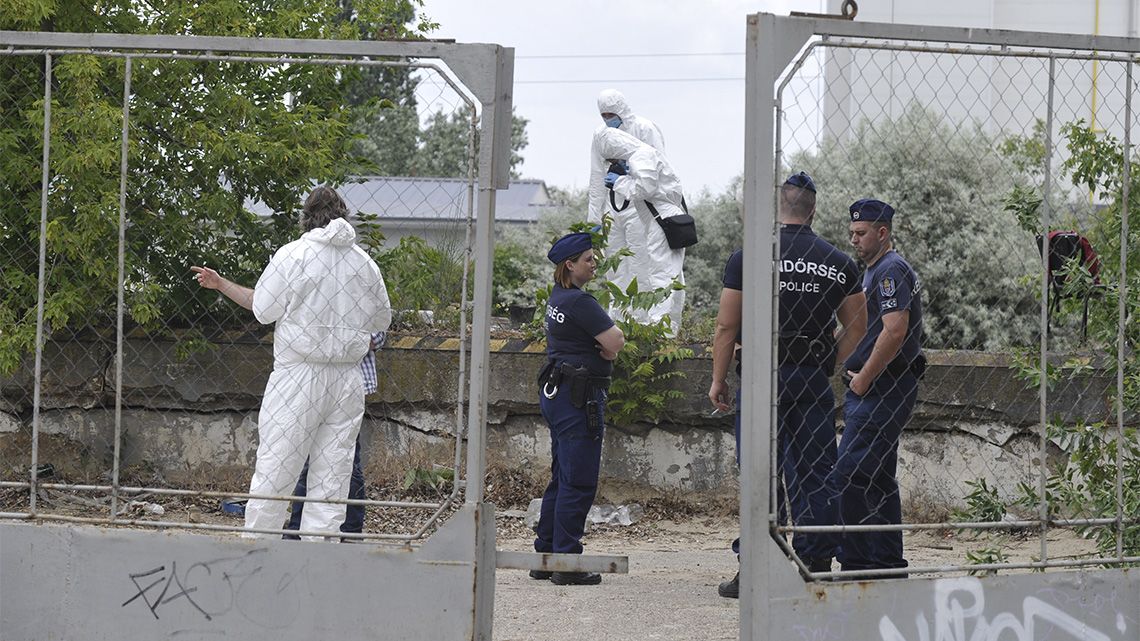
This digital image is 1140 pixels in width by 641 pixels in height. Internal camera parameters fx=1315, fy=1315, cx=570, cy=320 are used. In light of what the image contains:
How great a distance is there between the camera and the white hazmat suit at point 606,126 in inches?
363

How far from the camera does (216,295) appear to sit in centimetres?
757

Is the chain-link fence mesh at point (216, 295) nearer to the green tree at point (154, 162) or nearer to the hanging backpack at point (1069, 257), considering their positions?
the green tree at point (154, 162)

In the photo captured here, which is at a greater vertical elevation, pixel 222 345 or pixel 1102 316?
pixel 1102 316

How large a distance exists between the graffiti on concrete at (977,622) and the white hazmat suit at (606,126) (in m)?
5.08

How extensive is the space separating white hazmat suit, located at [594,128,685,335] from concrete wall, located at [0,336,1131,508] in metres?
1.43

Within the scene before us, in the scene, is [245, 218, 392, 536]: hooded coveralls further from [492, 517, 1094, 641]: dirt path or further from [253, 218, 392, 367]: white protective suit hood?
[492, 517, 1094, 641]: dirt path

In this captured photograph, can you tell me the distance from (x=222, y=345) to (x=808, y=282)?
3610 mm

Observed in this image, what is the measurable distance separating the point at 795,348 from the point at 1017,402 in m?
2.35

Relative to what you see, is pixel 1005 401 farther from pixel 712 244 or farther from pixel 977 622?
pixel 712 244

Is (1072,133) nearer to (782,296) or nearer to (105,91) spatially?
(782,296)

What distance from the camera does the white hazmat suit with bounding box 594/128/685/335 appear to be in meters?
9.02

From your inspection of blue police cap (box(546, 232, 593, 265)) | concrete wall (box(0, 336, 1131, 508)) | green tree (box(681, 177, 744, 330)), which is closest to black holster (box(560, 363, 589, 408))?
blue police cap (box(546, 232, 593, 265))

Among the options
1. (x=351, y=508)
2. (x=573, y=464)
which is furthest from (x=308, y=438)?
(x=573, y=464)

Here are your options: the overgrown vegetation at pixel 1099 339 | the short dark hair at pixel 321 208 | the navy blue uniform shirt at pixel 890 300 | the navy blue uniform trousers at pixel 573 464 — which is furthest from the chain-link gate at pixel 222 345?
the overgrown vegetation at pixel 1099 339
